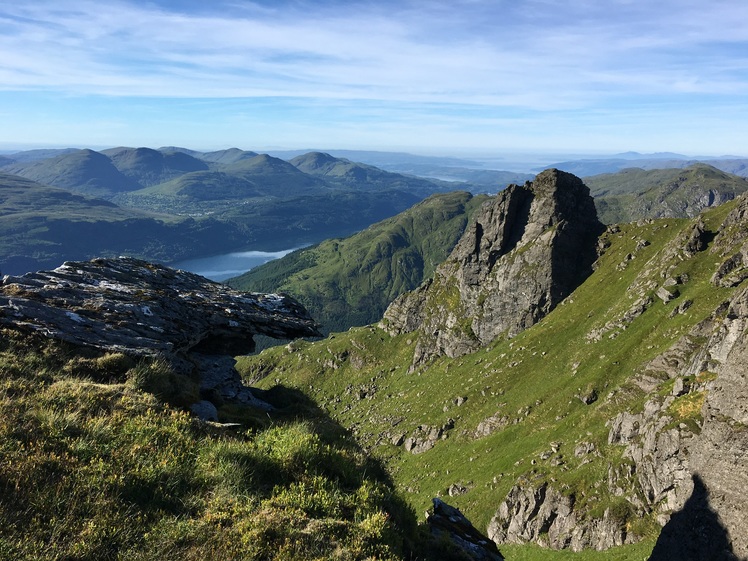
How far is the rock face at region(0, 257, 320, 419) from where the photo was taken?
53.7 ft

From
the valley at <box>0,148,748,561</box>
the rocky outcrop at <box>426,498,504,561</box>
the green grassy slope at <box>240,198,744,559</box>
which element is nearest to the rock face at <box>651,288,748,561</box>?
the valley at <box>0,148,748,561</box>

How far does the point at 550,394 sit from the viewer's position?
86.5m

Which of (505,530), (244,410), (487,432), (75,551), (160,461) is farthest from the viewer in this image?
(487,432)

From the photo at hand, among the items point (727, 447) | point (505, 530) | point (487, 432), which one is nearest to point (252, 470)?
point (727, 447)

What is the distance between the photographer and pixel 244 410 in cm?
1681

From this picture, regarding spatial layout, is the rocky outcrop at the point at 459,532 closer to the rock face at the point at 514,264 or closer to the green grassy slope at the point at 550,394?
the green grassy slope at the point at 550,394

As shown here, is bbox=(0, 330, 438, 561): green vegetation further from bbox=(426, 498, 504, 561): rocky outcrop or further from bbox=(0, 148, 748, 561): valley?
bbox=(426, 498, 504, 561): rocky outcrop

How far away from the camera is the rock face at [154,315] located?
16375 millimetres

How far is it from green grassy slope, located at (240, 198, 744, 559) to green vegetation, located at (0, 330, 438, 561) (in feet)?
131

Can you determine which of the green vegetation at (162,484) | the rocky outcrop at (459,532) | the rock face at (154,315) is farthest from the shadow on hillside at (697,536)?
the rock face at (154,315)

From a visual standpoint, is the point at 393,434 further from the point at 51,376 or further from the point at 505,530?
the point at 51,376

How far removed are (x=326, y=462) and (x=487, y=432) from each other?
89.5 meters

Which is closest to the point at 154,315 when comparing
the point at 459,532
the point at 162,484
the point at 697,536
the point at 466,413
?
the point at 162,484

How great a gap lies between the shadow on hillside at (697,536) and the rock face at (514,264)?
96712 mm
